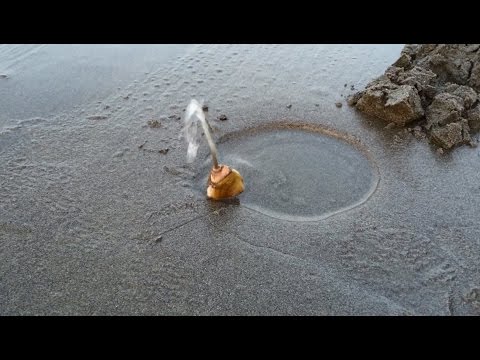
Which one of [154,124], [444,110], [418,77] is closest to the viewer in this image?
[444,110]

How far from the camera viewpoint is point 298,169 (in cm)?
378

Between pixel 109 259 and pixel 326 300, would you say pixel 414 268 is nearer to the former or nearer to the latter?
pixel 326 300

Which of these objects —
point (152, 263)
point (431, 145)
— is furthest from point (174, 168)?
point (431, 145)

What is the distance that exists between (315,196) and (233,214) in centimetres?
78

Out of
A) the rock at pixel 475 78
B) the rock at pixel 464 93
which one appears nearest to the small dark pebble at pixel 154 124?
the rock at pixel 464 93

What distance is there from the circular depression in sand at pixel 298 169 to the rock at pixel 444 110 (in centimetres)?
88

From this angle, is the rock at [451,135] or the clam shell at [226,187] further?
the rock at [451,135]

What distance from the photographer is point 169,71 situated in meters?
5.42

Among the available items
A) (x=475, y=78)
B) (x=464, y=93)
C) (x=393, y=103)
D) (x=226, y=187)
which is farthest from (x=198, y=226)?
(x=475, y=78)

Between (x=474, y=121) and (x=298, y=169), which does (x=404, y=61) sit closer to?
(x=474, y=121)

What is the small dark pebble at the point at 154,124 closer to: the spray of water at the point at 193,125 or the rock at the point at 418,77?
the spray of water at the point at 193,125

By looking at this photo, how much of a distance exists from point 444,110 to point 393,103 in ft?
1.73

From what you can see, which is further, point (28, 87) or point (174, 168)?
point (28, 87)

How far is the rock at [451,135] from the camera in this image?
3961 millimetres
